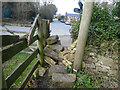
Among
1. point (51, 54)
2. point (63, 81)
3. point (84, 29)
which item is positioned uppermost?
point (84, 29)

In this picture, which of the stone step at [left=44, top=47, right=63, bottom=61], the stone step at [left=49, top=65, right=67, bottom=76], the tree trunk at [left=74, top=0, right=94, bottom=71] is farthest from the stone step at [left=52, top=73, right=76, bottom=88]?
the stone step at [left=44, top=47, right=63, bottom=61]

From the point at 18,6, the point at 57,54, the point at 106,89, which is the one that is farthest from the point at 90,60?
the point at 18,6

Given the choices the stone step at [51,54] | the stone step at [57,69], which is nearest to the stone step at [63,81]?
the stone step at [57,69]

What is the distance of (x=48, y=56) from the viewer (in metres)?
2.59

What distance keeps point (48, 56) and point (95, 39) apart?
4.75ft

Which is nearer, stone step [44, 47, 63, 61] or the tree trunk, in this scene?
the tree trunk

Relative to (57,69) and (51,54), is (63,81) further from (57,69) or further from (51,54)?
(51,54)

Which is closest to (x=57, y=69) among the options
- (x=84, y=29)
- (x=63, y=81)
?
(x=63, y=81)

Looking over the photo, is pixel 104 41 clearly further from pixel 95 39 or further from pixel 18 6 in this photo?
pixel 18 6

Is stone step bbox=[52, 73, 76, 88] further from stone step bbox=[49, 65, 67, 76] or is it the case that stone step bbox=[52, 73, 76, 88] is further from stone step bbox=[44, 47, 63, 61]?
stone step bbox=[44, 47, 63, 61]

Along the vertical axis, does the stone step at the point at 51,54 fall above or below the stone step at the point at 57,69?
above

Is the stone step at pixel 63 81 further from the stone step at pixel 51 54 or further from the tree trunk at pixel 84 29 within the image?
the stone step at pixel 51 54

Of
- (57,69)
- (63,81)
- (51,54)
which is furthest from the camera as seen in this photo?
(51,54)

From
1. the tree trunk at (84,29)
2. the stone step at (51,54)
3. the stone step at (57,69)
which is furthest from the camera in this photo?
the stone step at (51,54)
